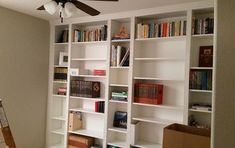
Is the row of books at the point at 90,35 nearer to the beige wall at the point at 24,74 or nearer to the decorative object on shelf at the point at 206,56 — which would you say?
the beige wall at the point at 24,74

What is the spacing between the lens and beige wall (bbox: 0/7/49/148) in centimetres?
338

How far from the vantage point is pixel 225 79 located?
740 mm

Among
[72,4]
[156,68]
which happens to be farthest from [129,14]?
[72,4]

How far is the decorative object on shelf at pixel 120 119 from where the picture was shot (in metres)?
3.43

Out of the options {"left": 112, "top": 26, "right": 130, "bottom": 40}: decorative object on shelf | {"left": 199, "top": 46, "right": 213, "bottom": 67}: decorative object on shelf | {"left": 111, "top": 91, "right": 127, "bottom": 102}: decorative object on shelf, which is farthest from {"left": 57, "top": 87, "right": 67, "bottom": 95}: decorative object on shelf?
{"left": 199, "top": 46, "right": 213, "bottom": 67}: decorative object on shelf

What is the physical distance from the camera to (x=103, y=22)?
3641 mm

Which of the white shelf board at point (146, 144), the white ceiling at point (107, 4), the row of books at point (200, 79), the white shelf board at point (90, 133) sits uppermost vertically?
the white ceiling at point (107, 4)

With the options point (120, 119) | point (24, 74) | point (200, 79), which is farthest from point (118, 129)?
point (24, 74)

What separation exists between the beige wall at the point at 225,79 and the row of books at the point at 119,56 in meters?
2.55

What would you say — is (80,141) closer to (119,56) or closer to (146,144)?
(146,144)

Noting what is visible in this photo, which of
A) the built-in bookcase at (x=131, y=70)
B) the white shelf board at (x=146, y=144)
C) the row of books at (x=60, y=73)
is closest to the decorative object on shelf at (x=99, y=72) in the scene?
the built-in bookcase at (x=131, y=70)

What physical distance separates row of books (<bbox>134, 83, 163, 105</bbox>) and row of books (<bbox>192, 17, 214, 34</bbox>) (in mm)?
874

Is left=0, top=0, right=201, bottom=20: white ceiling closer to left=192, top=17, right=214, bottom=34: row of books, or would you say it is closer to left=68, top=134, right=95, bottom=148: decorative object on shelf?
left=192, top=17, right=214, bottom=34: row of books

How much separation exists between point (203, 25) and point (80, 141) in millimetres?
2531
